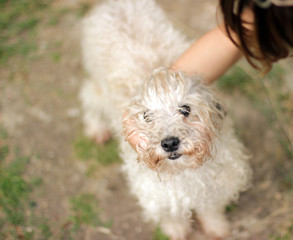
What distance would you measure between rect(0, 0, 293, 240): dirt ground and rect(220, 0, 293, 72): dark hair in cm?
129

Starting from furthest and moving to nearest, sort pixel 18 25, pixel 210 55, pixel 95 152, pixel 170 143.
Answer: pixel 18 25
pixel 95 152
pixel 210 55
pixel 170 143

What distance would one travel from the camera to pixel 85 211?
238cm

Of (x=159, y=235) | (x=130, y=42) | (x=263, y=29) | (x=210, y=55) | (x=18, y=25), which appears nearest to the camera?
(x=263, y=29)

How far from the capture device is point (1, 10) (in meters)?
3.52

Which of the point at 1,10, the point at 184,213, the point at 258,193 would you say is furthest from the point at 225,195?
the point at 1,10

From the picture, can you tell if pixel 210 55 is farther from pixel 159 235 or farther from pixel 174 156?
pixel 159 235

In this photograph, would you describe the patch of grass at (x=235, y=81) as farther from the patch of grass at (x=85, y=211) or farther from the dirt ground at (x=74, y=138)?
the patch of grass at (x=85, y=211)

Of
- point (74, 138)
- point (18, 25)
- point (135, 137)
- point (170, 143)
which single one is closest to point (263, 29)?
point (170, 143)

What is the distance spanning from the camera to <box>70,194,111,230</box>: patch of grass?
7.62 ft

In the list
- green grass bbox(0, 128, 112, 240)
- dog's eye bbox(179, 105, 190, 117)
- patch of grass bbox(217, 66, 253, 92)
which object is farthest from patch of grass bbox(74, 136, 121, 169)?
dog's eye bbox(179, 105, 190, 117)

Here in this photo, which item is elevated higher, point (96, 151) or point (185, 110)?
point (185, 110)

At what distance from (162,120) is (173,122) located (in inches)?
2.2

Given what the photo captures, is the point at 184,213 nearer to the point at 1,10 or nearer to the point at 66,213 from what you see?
the point at 66,213

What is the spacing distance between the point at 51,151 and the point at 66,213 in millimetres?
572
